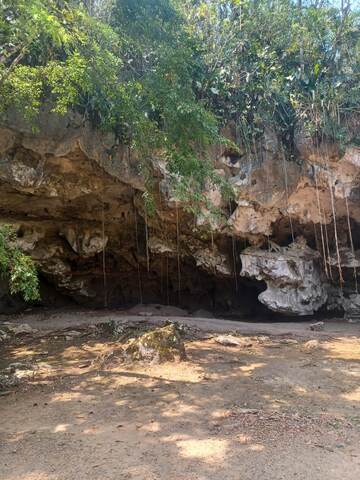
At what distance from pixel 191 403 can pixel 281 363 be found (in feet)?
6.80

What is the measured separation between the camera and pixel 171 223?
36.5ft

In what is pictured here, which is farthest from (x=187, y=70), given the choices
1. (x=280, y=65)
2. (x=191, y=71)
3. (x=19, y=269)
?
(x=19, y=269)

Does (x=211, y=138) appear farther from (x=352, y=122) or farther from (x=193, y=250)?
(x=193, y=250)

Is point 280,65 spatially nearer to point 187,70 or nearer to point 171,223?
point 187,70

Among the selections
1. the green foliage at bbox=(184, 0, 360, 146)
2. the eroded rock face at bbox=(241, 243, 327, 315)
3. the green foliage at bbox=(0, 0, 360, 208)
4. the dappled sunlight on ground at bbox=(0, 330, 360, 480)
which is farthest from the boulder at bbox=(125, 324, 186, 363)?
the green foliage at bbox=(184, 0, 360, 146)

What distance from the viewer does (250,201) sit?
9.91 m

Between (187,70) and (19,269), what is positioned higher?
(187,70)

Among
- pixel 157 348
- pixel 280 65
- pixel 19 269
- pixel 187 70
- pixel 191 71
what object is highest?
pixel 280 65

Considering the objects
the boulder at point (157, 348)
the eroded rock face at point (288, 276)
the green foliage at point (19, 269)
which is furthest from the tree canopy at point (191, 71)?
the eroded rock face at point (288, 276)

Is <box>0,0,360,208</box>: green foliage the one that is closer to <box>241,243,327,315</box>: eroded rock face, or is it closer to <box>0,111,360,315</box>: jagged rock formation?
<box>0,111,360,315</box>: jagged rock formation

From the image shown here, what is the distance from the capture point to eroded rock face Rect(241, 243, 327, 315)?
10.5 meters

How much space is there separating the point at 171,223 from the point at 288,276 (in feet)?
11.4

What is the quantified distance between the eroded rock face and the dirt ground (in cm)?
377

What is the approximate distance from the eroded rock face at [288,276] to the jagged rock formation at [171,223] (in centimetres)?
3
